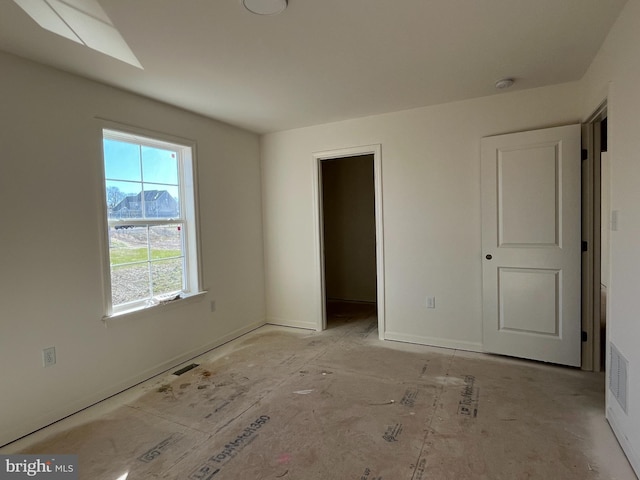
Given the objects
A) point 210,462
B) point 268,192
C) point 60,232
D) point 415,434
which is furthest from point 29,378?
point 268,192

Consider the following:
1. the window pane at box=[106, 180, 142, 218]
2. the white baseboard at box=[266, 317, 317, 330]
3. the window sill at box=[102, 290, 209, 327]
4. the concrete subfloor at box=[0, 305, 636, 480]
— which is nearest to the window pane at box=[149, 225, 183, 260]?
the window pane at box=[106, 180, 142, 218]

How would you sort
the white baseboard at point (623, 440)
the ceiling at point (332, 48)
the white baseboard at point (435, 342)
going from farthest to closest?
the white baseboard at point (435, 342) → the ceiling at point (332, 48) → the white baseboard at point (623, 440)

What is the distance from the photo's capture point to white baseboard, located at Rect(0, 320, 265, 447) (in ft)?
6.97

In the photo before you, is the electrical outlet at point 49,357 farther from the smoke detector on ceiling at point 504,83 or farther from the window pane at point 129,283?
the smoke detector on ceiling at point 504,83

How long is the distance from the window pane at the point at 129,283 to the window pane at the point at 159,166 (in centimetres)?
80

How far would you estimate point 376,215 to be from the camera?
12.1 ft

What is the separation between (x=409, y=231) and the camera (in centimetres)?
353

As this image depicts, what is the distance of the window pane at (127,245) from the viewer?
9.00 ft

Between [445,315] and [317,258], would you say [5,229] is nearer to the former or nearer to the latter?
[317,258]

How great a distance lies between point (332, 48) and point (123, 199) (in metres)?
2.05

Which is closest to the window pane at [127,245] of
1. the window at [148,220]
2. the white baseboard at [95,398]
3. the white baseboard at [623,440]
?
the window at [148,220]

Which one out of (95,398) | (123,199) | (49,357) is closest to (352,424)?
(95,398)

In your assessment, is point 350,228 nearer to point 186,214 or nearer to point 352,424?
point 186,214

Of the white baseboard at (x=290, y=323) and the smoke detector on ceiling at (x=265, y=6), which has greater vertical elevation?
the smoke detector on ceiling at (x=265, y=6)
